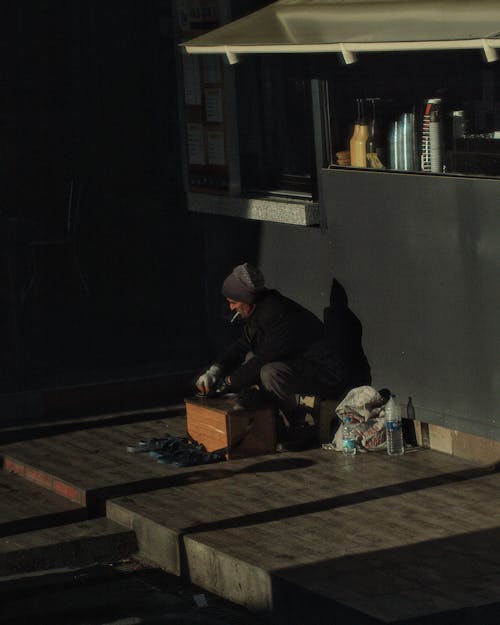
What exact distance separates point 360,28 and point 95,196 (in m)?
3.88

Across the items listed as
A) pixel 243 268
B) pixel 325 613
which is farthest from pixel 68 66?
pixel 325 613

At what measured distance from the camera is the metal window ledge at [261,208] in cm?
1120

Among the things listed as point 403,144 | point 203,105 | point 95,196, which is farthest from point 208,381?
point 95,196

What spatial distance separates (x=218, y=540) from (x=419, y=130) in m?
3.09

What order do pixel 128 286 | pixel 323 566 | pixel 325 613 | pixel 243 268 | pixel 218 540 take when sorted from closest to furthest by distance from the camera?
1. pixel 325 613
2. pixel 323 566
3. pixel 218 540
4. pixel 243 268
5. pixel 128 286

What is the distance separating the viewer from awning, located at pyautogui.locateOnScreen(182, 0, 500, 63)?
9008mm

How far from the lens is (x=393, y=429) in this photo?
10258 mm

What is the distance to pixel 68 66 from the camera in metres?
12.8

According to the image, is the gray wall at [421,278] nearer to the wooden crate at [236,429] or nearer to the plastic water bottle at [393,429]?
the plastic water bottle at [393,429]

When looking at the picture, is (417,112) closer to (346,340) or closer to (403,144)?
(403,144)

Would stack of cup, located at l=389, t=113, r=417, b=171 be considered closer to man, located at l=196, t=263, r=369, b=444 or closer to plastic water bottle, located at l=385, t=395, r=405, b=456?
man, located at l=196, t=263, r=369, b=444

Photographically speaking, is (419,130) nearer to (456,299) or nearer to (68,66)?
(456,299)

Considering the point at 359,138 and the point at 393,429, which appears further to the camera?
the point at 359,138

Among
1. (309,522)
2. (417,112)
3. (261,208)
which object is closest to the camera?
(309,522)
